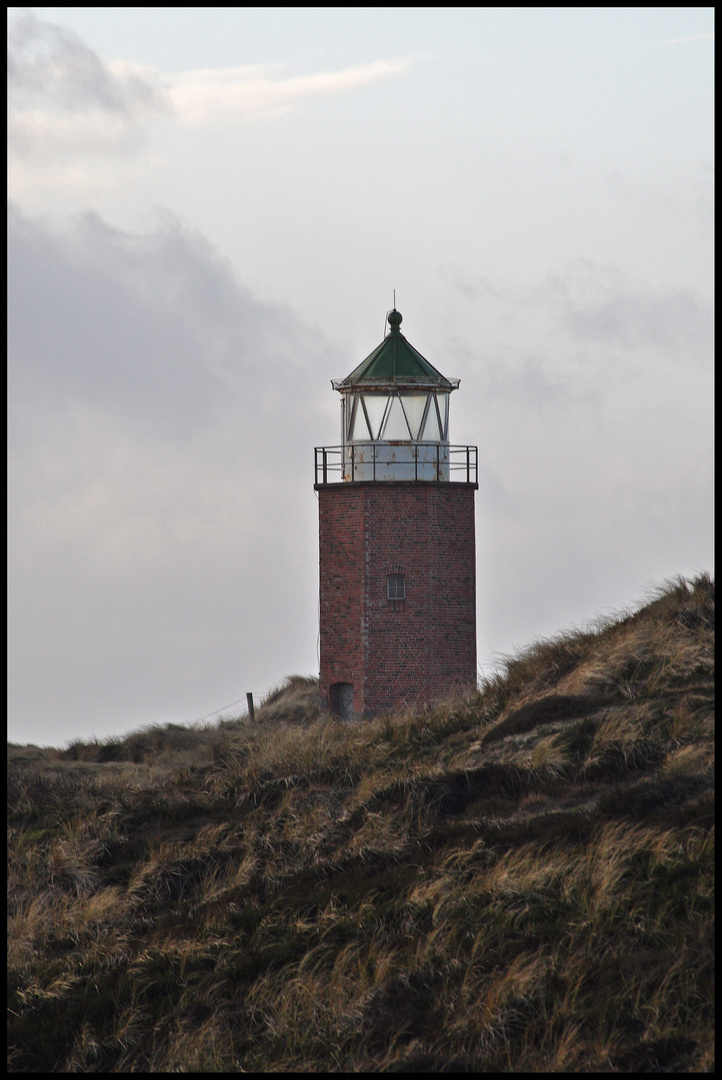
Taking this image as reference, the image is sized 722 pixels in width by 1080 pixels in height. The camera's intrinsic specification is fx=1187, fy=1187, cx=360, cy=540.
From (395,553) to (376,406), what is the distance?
3292 mm

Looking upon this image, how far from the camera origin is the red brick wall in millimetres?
23906

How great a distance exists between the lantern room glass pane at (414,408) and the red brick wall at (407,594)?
1457 mm

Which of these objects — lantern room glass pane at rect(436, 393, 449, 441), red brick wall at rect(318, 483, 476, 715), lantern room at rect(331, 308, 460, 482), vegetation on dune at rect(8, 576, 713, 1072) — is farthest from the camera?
lantern room glass pane at rect(436, 393, 449, 441)

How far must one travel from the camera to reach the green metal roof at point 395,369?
25094 millimetres

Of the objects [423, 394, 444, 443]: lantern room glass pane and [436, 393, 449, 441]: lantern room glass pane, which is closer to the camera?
[423, 394, 444, 443]: lantern room glass pane

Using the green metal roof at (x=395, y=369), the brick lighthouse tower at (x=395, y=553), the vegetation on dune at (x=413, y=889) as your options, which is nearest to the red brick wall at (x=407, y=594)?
the brick lighthouse tower at (x=395, y=553)

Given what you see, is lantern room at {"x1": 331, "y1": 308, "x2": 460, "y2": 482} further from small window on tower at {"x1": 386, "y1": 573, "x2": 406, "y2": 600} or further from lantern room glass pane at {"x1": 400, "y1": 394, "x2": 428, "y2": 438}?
small window on tower at {"x1": 386, "y1": 573, "x2": 406, "y2": 600}

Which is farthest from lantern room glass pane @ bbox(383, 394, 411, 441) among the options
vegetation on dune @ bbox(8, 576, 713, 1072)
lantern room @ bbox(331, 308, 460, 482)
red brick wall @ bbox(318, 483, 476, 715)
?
vegetation on dune @ bbox(8, 576, 713, 1072)

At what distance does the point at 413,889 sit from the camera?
10891 millimetres

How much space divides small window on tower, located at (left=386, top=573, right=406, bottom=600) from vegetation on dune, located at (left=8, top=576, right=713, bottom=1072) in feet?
26.4

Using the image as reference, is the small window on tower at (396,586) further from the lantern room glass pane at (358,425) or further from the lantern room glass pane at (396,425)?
the lantern room glass pane at (358,425)

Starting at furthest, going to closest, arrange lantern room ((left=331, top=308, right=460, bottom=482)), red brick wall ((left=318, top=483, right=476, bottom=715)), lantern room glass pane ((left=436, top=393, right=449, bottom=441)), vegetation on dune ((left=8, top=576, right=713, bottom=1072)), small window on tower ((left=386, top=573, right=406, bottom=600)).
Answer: lantern room glass pane ((left=436, top=393, right=449, bottom=441)), lantern room ((left=331, top=308, right=460, bottom=482)), small window on tower ((left=386, top=573, right=406, bottom=600)), red brick wall ((left=318, top=483, right=476, bottom=715)), vegetation on dune ((left=8, top=576, right=713, bottom=1072))

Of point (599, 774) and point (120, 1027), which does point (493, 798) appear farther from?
point (120, 1027)

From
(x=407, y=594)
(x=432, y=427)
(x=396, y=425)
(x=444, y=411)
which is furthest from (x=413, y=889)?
(x=444, y=411)
